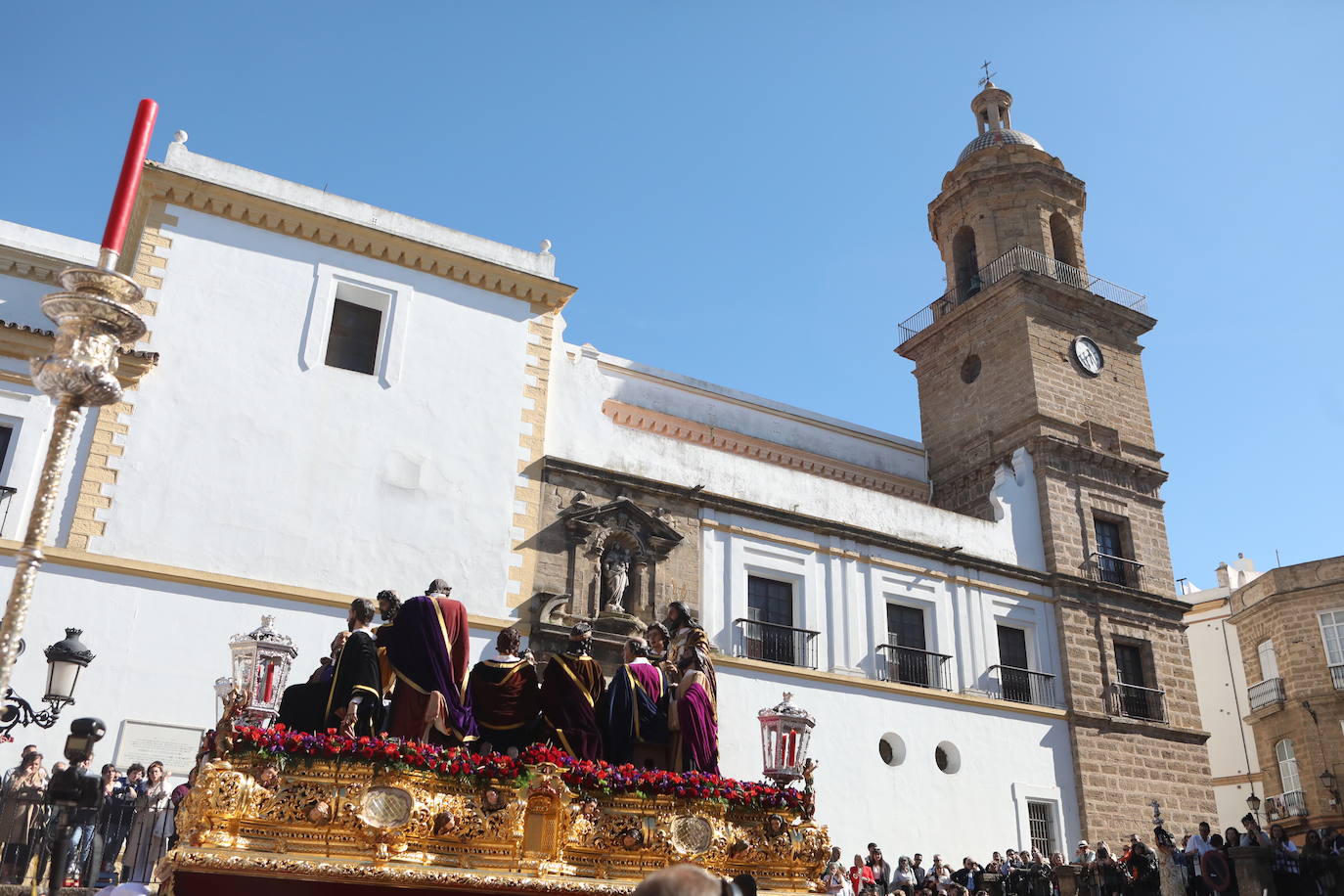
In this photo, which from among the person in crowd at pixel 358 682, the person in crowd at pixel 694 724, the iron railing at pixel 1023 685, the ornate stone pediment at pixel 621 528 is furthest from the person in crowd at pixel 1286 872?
the person in crowd at pixel 358 682

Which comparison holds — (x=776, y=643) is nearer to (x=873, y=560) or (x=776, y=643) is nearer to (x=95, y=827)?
(x=873, y=560)

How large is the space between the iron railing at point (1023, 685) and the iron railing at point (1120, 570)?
297 cm

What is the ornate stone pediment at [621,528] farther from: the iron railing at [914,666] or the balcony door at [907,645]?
the balcony door at [907,645]

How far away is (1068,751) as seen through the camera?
2109 cm

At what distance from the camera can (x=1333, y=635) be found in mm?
29828

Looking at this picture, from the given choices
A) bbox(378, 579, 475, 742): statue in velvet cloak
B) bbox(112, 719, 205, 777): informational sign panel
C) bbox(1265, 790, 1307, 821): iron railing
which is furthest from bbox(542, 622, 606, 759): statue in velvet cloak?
bbox(1265, 790, 1307, 821): iron railing

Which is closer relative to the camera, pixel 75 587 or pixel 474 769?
pixel 474 769

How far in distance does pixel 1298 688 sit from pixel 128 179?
32116 mm

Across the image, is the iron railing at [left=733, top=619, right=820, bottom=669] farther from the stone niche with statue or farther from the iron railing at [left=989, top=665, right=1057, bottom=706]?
the iron railing at [left=989, top=665, right=1057, bottom=706]

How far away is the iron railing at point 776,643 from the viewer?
18.7 meters

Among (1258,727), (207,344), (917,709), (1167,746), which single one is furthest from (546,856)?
(1258,727)

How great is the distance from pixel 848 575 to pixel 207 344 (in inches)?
449

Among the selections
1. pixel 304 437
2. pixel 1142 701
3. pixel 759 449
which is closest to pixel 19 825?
pixel 304 437

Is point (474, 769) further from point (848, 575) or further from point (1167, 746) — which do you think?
point (1167, 746)
